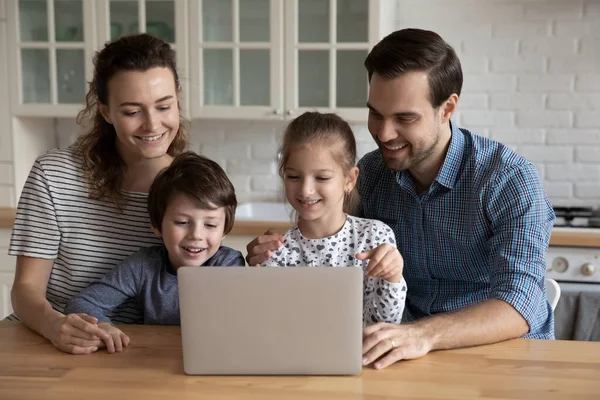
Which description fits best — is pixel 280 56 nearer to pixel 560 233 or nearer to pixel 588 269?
pixel 560 233

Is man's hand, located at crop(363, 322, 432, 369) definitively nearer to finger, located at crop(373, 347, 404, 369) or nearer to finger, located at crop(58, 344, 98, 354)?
finger, located at crop(373, 347, 404, 369)

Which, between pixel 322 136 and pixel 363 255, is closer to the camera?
pixel 363 255

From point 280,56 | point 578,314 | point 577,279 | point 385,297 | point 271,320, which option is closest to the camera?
point 271,320

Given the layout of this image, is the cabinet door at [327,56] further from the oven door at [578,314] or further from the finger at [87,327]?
the finger at [87,327]

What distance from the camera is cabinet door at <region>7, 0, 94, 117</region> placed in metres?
3.64

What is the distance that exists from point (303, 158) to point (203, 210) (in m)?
0.26

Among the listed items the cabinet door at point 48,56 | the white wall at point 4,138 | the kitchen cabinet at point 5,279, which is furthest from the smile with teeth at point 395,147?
→ the white wall at point 4,138

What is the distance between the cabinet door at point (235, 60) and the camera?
357 cm

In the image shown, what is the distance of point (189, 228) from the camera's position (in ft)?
5.93

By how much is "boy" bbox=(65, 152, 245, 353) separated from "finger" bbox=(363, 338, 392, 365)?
51 centimetres

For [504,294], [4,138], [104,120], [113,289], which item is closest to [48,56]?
[4,138]

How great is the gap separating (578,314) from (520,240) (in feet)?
4.48

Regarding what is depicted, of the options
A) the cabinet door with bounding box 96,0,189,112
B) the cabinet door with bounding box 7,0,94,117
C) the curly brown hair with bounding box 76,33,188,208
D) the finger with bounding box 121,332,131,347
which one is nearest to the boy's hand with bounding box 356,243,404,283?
the finger with bounding box 121,332,131,347

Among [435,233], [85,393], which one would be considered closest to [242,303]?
[85,393]
